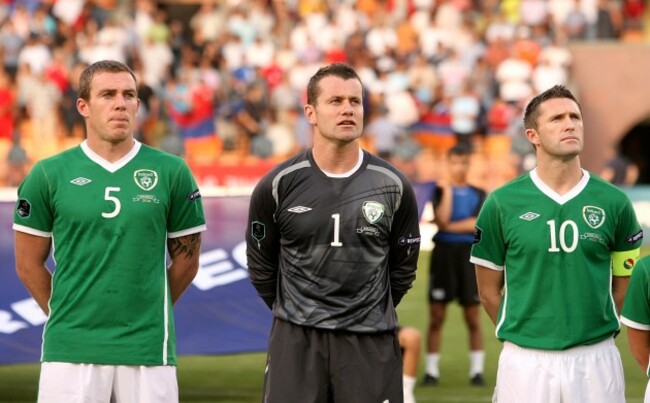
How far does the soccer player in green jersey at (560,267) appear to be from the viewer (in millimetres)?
6246

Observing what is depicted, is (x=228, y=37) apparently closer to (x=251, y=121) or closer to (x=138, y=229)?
(x=251, y=121)

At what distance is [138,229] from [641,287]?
2228mm

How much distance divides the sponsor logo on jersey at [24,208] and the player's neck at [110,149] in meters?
0.39

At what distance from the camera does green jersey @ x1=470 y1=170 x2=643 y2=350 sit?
6258 millimetres

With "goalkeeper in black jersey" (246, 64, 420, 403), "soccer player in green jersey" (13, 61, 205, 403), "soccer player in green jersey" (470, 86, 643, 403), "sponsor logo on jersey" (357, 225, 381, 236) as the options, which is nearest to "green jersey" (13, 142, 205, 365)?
"soccer player in green jersey" (13, 61, 205, 403)

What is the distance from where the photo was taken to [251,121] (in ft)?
82.0

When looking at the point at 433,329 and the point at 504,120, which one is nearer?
the point at 433,329

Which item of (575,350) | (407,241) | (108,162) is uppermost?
(108,162)

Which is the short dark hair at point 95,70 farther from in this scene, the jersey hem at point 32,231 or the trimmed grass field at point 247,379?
the trimmed grass field at point 247,379

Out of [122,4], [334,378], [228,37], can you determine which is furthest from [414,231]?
[122,4]

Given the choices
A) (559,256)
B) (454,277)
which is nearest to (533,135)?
(559,256)

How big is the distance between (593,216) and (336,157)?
1.20m

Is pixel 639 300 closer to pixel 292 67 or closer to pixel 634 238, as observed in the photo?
pixel 634 238

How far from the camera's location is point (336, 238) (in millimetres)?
6176
